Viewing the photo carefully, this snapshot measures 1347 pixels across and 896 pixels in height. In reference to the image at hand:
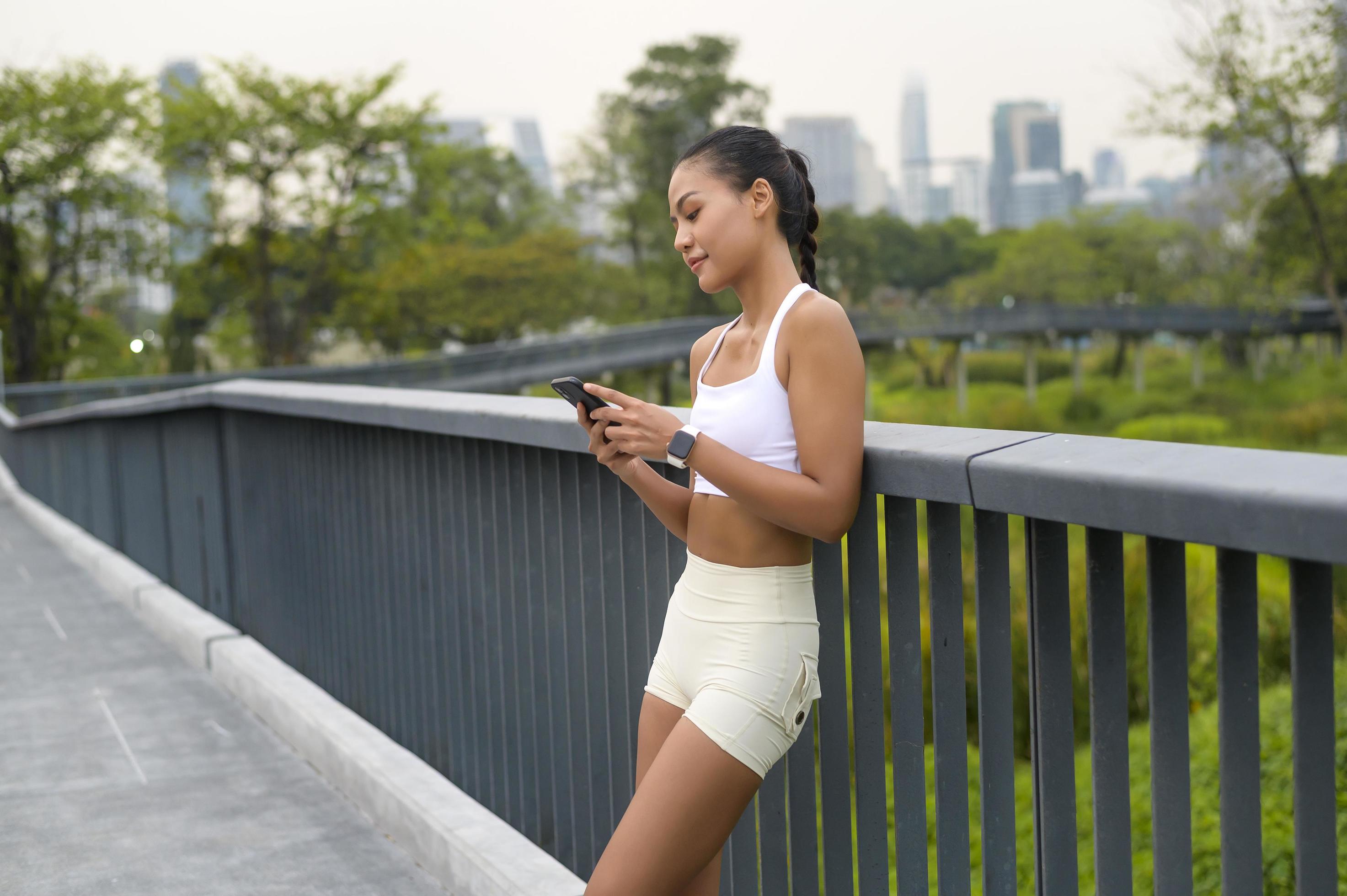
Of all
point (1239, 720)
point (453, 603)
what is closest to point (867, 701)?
point (1239, 720)

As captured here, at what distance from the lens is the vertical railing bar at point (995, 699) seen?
→ 2.10 m

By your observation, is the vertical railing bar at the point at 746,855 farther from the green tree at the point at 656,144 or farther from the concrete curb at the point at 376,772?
the green tree at the point at 656,144

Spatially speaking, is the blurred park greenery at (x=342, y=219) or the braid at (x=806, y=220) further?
the blurred park greenery at (x=342, y=219)

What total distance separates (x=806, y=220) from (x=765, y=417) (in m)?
0.45

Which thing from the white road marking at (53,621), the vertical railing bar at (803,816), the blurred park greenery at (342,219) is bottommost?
the white road marking at (53,621)

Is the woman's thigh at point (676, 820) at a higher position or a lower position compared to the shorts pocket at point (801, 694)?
lower

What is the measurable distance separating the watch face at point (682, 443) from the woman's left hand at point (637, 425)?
6 centimetres

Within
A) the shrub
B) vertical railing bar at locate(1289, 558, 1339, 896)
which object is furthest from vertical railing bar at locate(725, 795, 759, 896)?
the shrub

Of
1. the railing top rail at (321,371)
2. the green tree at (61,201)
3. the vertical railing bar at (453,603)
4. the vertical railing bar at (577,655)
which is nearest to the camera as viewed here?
the vertical railing bar at (577,655)

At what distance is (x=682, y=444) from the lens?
6.71 ft

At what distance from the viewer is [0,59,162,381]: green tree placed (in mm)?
47406

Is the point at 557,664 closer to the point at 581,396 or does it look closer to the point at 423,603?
the point at 423,603

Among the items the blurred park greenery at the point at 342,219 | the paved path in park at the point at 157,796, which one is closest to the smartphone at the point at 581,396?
the paved path in park at the point at 157,796

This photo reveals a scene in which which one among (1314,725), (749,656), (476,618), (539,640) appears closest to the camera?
(1314,725)
